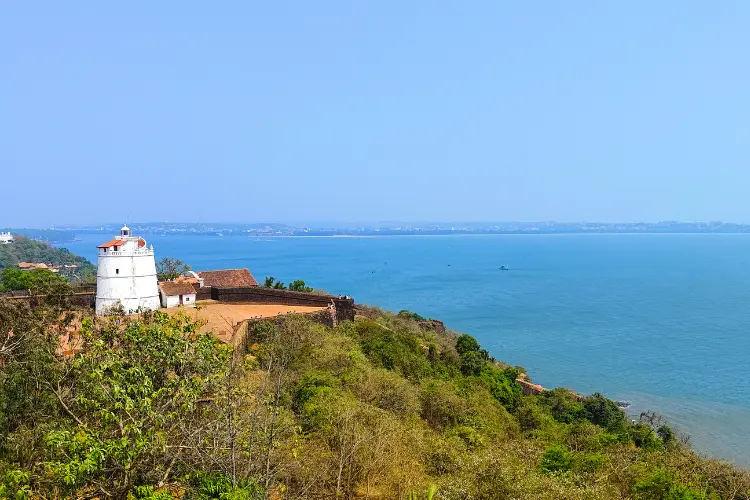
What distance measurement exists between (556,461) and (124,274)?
806 inches

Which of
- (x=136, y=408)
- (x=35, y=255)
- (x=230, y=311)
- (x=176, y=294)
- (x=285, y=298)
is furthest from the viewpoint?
(x=35, y=255)

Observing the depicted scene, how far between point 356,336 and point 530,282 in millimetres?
76406

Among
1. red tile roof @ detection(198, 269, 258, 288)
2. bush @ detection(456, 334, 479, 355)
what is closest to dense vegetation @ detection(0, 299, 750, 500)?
bush @ detection(456, 334, 479, 355)

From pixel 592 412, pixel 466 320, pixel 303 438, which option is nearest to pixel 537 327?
pixel 466 320

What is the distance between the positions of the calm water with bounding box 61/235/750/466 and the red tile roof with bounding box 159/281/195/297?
24986 mm

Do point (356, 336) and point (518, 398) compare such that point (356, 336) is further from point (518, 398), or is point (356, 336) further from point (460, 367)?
point (518, 398)

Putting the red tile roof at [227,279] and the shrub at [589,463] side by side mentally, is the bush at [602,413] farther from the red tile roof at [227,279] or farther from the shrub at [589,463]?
the red tile roof at [227,279]

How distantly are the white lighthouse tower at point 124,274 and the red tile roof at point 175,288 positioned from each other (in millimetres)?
1535

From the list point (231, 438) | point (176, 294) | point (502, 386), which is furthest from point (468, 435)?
point (176, 294)

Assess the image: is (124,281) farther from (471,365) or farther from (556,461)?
(556,461)

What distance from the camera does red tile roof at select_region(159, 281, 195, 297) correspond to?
2747cm

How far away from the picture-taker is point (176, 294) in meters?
27.6

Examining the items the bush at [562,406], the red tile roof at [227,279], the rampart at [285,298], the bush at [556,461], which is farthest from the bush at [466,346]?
the bush at [556,461]

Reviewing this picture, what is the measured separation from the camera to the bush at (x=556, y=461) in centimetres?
1178
